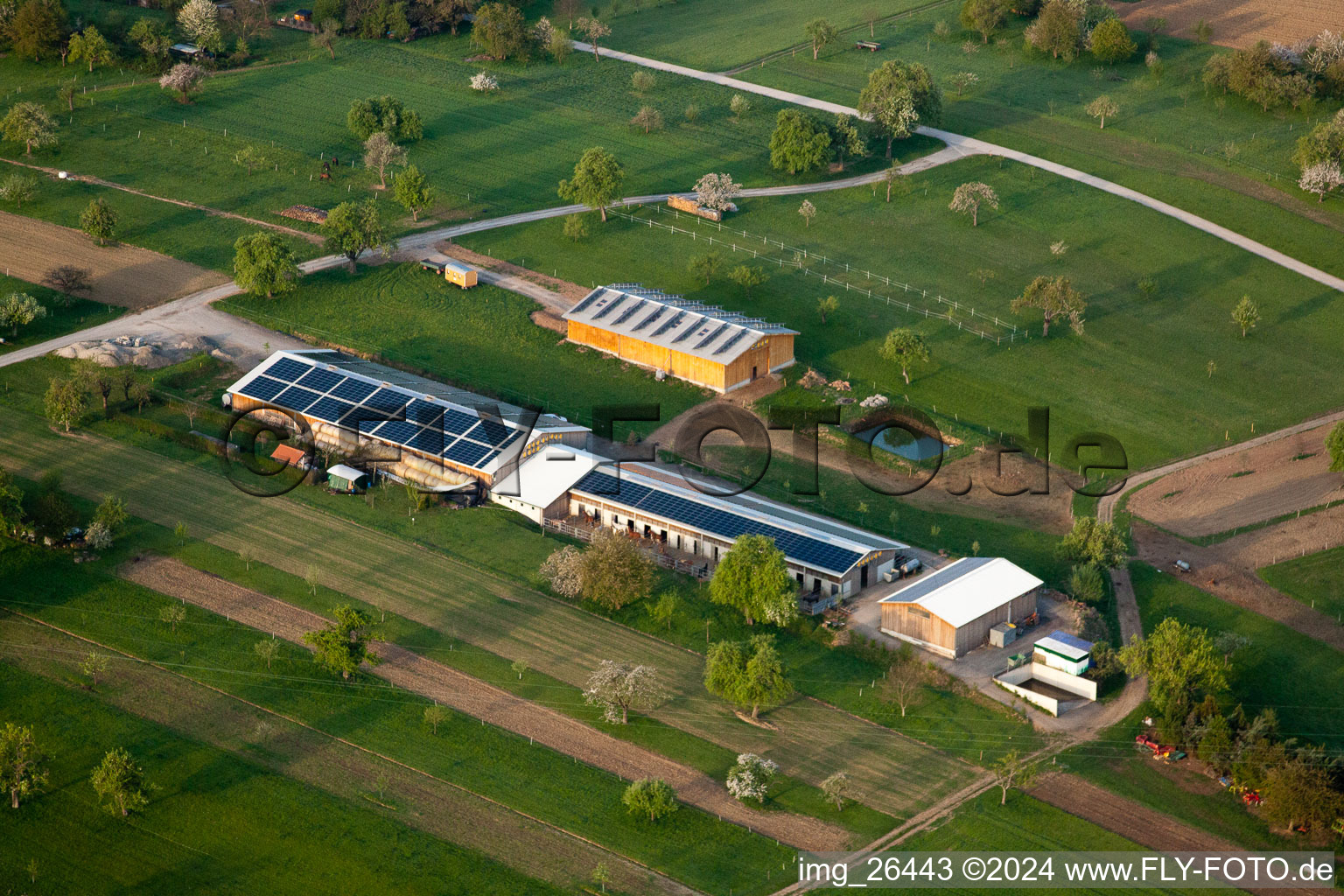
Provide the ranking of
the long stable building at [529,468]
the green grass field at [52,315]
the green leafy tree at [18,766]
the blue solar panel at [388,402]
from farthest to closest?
the green grass field at [52,315] → the blue solar panel at [388,402] → the long stable building at [529,468] → the green leafy tree at [18,766]

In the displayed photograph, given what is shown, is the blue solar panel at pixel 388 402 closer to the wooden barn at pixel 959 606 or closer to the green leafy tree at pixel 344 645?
the green leafy tree at pixel 344 645

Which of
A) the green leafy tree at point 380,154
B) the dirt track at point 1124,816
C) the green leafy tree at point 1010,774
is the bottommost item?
the dirt track at point 1124,816

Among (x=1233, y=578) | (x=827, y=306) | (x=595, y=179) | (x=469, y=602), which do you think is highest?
(x=595, y=179)

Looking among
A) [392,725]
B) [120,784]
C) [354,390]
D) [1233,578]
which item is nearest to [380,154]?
[354,390]

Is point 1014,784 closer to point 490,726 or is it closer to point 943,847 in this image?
point 943,847

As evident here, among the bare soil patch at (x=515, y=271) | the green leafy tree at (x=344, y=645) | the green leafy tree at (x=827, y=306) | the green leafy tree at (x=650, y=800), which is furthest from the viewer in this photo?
the bare soil patch at (x=515, y=271)

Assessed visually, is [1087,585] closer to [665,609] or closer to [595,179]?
[665,609]

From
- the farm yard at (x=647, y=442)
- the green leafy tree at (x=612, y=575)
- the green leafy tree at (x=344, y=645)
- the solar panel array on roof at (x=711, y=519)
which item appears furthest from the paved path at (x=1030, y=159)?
the green leafy tree at (x=344, y=645)
